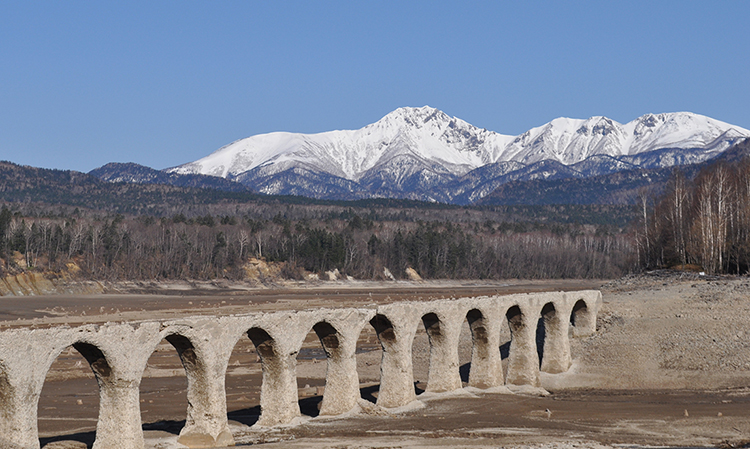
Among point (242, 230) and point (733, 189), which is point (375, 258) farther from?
point (733, 189)

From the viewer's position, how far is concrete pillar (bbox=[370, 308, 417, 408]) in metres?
38.4

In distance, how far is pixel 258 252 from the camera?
14688 cm

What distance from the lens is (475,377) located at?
1769 inches

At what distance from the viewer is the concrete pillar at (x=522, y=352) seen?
47094 mm

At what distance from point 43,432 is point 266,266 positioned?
10844 centimetres

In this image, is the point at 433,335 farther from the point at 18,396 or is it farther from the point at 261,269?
the point at 261,269

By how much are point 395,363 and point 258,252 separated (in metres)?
110

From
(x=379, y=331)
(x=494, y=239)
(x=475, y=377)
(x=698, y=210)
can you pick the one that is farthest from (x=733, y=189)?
(x=494, y=239)

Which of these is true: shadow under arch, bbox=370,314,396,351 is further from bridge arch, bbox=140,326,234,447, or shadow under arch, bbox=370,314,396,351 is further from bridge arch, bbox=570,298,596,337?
bridge arch, bbox=570,298,596,337

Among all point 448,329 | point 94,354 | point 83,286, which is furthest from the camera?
point 83,286

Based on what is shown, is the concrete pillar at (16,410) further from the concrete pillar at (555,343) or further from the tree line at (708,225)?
the tree line at (708,225)

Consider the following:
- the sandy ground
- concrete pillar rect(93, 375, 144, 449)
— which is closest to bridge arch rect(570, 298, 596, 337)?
A: the sandy ground

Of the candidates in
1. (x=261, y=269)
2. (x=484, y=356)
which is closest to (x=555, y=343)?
(x=484, y=356)

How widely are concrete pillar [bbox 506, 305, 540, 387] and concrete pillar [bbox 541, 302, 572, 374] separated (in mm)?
3047
